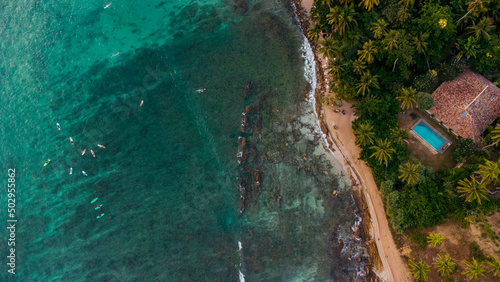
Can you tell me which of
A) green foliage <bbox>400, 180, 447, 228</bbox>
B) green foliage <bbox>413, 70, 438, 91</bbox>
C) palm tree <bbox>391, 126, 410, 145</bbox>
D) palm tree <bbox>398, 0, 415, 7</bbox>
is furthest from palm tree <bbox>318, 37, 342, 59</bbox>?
green foliage <bbox>400, 180, 447, 228</bbox>

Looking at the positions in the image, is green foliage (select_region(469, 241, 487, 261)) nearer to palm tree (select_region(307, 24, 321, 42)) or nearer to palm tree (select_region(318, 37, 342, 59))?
palm tree (select_region(318, 37, 342, 59))

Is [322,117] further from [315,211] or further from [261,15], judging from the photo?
[261,15]

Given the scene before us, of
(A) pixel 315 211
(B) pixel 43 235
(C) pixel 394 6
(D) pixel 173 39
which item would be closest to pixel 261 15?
(D) pixel 173 39

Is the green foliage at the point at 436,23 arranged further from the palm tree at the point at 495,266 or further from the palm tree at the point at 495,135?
the palm tree at the point at 495,266

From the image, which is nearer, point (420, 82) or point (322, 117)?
point (420, 82)

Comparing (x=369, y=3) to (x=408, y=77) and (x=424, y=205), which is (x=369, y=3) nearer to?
(x=408, y=77)
